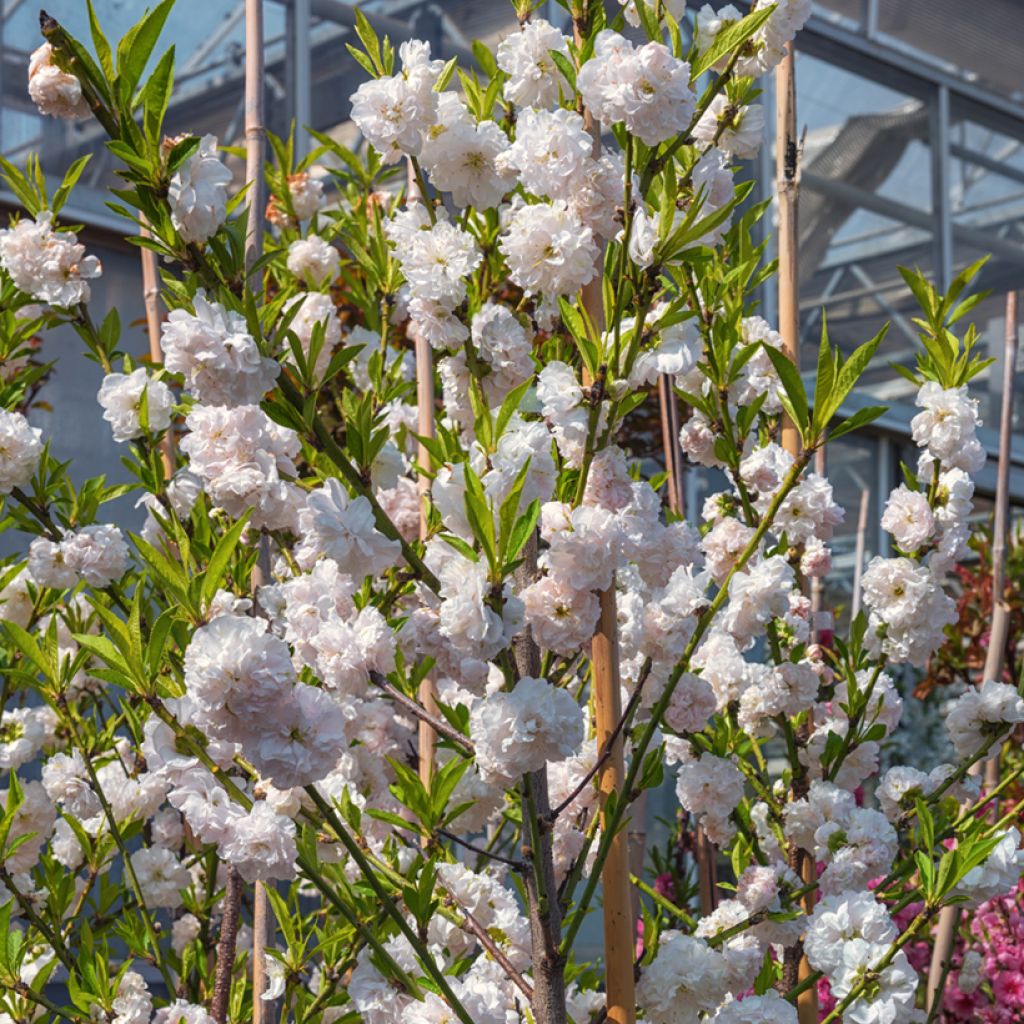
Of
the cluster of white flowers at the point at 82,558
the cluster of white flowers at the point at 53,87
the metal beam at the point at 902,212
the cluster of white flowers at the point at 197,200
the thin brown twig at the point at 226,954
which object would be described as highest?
the metal beam at the point at 902,212

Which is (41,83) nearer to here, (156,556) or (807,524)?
(156,556)

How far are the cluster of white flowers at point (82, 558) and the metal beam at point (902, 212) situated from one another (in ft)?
13.9

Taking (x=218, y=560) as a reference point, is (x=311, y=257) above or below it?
above

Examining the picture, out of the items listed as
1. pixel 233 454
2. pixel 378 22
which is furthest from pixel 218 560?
pixel 378 22

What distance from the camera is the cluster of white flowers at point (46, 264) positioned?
128 cm

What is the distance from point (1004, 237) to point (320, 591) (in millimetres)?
5205

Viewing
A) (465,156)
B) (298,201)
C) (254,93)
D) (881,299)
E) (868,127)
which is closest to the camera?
(465,156)

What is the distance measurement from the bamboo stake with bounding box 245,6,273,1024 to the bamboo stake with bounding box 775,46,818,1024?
1.68ft

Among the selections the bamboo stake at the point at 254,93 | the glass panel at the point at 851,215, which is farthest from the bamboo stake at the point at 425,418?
the glass panel at the point at 851,215

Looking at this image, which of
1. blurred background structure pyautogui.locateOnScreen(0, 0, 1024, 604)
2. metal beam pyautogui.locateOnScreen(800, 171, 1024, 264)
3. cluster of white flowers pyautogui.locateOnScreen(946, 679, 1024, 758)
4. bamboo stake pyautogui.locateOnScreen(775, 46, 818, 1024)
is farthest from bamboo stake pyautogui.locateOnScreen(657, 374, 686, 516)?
metal beam pyautogui.locateOnScreen(800, 171, 1024, 264)

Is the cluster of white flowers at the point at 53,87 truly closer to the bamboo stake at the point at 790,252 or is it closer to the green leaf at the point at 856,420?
the green leaf at the point at 856,420

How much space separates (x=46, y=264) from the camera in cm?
129

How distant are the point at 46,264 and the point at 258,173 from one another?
0.22 meters

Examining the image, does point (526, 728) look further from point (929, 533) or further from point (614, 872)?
point (929, 533)
